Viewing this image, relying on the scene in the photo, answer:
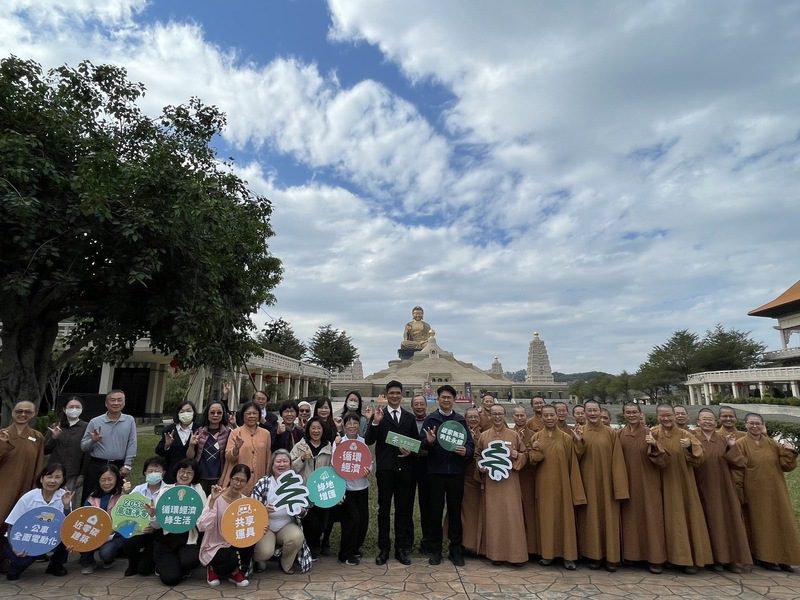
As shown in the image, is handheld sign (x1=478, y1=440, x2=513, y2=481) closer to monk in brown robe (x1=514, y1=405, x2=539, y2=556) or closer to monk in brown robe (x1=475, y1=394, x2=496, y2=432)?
monk in brown robe (x1=514, y1=405, x2=539, y2=556)

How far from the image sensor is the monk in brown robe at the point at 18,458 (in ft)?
15.3

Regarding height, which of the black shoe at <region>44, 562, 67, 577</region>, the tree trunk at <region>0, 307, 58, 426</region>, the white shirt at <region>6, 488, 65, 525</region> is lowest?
the black shoe at <region>44, 562, 67, 577</region>

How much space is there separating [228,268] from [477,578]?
7.04 meters

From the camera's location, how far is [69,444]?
524cm

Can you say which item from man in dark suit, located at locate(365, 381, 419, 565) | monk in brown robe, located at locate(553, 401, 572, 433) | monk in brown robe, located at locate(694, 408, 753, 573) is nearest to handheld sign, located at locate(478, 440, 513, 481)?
man in dark suit, located at locate(365, 381, 419, 565)

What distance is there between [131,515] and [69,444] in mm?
1410

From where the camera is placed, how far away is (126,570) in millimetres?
4641

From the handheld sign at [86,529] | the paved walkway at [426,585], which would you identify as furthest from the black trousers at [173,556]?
the handheld sign at [86,529]

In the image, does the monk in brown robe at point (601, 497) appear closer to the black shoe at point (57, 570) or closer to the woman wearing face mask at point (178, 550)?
the woman wearing face mask at point (178, 550)

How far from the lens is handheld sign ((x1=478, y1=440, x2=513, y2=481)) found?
5.13 m

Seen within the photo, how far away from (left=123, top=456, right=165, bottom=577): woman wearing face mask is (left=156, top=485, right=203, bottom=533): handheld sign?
114mm

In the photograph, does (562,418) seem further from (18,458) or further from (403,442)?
(18,458)

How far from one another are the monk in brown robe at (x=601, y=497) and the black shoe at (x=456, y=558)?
126cm

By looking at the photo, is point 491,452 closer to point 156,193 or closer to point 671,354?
point 156,193
